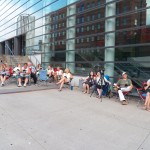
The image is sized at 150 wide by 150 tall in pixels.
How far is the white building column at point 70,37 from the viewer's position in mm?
13734

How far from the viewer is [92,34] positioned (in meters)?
12.1

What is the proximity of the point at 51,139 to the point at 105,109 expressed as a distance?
9.95 feet

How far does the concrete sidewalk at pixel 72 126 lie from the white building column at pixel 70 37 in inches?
251

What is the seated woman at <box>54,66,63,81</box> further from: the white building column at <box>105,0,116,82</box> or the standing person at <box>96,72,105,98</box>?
the standing person at <box>96,72,105,98</box>

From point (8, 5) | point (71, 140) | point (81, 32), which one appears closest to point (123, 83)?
point (71, 140)

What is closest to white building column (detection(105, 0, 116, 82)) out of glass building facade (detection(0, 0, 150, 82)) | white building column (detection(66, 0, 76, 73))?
glass building facade (detection(0, 0, 150, 82))

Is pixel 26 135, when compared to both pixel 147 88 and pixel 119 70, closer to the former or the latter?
pixel 147 88

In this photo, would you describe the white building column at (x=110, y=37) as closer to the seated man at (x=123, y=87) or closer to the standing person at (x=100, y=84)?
the standing person at (x=100, y=84)

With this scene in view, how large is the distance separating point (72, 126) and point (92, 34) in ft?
26.1

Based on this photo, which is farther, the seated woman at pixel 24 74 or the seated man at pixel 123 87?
the seated woman at pixel 24 74

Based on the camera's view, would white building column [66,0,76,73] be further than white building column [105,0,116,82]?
Yes

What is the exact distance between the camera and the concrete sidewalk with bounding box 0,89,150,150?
4047mm

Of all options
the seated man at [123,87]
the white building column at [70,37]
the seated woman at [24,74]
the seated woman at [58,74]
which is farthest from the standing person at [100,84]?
the white building column at [70,37]

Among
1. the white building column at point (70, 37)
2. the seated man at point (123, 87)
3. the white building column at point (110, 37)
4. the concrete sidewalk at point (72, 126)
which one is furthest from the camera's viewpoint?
the white building column at point (70, 37)
